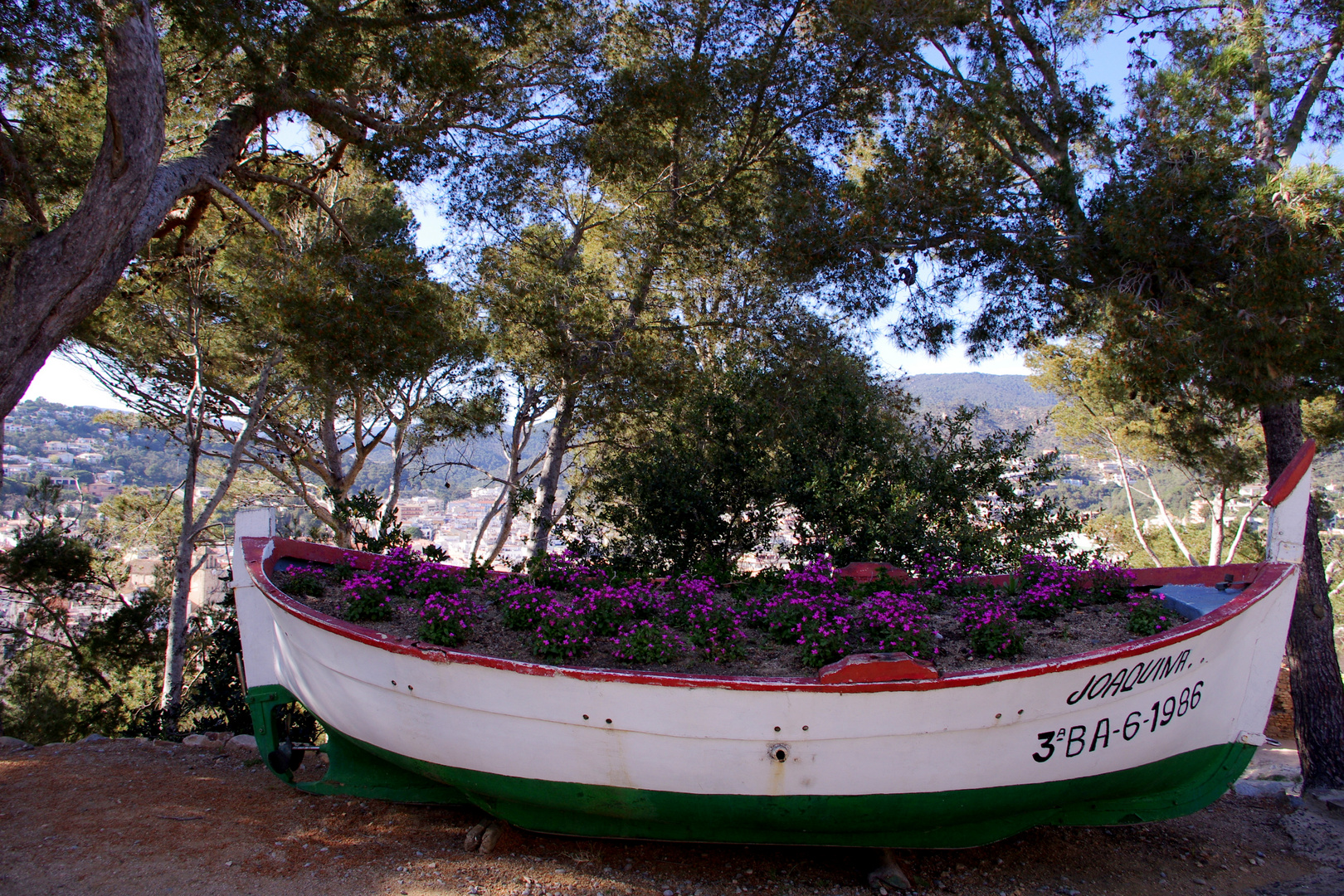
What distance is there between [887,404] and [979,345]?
3171 millimetres

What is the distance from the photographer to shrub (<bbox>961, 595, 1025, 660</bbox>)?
12.6 feet

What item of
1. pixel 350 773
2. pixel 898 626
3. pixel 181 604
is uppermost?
pixel 898 626

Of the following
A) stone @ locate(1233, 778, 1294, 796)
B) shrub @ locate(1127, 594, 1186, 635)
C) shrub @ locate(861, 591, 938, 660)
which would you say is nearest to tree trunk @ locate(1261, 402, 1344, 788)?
stone @ locate(1233, 778, 1294, 796)

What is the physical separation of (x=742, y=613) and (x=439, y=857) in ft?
6.98

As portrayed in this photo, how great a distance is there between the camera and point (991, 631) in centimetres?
389

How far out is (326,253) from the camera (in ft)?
23.5

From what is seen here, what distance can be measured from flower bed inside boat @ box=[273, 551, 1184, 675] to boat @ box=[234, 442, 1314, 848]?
1.30 feet

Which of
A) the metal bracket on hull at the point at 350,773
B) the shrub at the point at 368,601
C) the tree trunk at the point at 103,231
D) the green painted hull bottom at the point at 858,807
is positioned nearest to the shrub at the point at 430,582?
the shrub at the point at 368,601

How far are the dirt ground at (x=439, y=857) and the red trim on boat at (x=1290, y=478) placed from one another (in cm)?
211

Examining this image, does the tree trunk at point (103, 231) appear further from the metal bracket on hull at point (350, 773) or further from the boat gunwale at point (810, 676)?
the metal bracket on hull at point (350, 773)

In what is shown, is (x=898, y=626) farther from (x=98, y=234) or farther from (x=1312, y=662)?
(x=98, y=234)

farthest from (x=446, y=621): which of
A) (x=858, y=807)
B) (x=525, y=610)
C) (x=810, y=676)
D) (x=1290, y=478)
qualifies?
(x=1290, y=478)

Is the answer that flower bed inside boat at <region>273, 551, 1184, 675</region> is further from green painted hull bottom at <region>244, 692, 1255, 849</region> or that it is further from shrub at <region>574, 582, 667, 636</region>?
green painted hull bottom at <region>244, 692, 1255, 849</region>

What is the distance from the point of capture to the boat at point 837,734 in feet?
10.6
